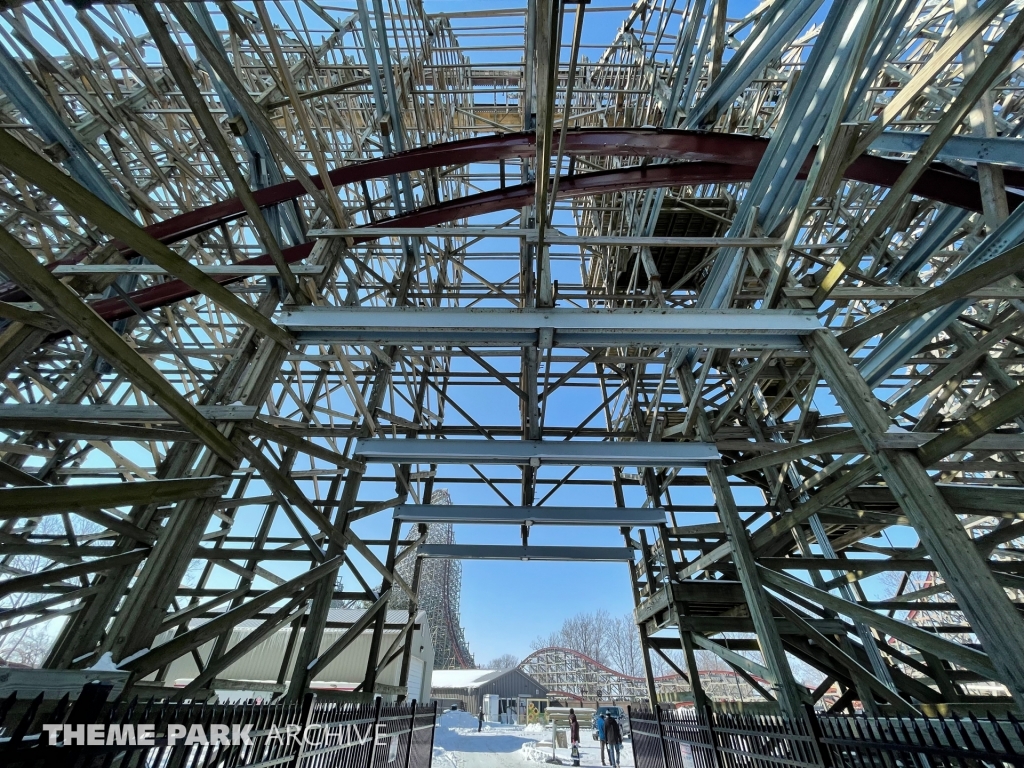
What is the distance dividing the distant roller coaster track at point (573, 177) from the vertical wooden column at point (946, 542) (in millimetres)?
2617

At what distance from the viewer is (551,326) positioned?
4566 millimetres

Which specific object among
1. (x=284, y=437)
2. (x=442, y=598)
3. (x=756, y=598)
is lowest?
(x=756, y=598)

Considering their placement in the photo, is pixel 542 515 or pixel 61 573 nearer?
pixel 61 573

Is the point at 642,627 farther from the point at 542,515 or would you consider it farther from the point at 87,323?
the point at 87,323

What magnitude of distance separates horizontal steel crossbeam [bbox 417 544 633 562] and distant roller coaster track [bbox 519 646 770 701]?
26.1 meters

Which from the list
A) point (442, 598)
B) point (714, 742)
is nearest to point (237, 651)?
point (714, 742)

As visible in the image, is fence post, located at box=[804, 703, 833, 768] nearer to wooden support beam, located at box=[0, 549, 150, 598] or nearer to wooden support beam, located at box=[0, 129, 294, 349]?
wooden support beam, located at box=[0, 129, 294, 349]

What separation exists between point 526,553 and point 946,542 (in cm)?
606

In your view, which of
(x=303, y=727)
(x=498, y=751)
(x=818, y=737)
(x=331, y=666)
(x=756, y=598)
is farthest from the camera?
(x=331, y=666)

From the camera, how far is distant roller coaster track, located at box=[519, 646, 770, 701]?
30.9 metres

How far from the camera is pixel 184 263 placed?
3352mm

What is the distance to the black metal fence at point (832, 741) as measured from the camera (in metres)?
2.64

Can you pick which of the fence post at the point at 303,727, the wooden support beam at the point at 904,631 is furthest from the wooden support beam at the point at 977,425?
the fence post at the point at 303,727

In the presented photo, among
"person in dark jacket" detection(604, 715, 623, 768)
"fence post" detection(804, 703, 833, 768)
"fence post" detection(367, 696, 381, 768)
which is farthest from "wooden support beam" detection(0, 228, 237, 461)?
"person in dark jacket" detection(604, 715, 623, 768)
